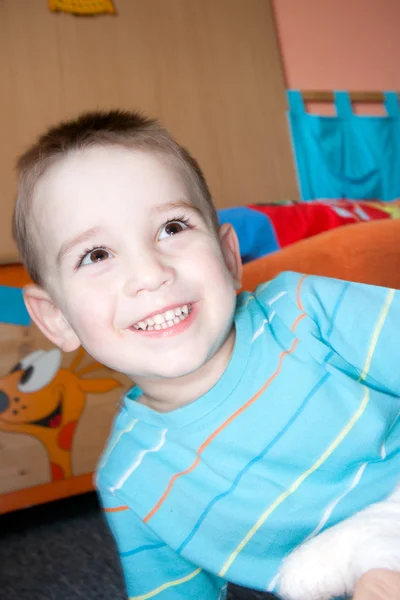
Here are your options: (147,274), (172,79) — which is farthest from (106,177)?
(172,79)

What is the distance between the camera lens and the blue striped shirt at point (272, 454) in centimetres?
62

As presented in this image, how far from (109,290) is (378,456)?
387mm

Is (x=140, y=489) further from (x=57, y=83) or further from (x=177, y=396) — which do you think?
(x=57, y=83)

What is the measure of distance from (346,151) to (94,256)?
1893mm

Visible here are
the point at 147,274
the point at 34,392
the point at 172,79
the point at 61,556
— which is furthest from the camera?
the point at 172,79

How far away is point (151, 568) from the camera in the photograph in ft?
2.12

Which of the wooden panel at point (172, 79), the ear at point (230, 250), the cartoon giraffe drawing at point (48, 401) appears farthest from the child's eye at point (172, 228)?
the wooden panel at point (172, 79)

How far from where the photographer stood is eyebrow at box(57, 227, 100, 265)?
58 cm

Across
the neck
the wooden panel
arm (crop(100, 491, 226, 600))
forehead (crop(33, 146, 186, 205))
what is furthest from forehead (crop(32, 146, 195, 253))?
the wooden panel

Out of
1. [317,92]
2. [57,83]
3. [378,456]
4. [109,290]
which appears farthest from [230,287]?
[317,92]

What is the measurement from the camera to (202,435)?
646mm

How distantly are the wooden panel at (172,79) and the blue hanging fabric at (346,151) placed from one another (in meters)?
0.07

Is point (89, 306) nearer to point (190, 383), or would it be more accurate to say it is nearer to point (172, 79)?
point (190, 383)

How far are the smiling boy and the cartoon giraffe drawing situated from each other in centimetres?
45
